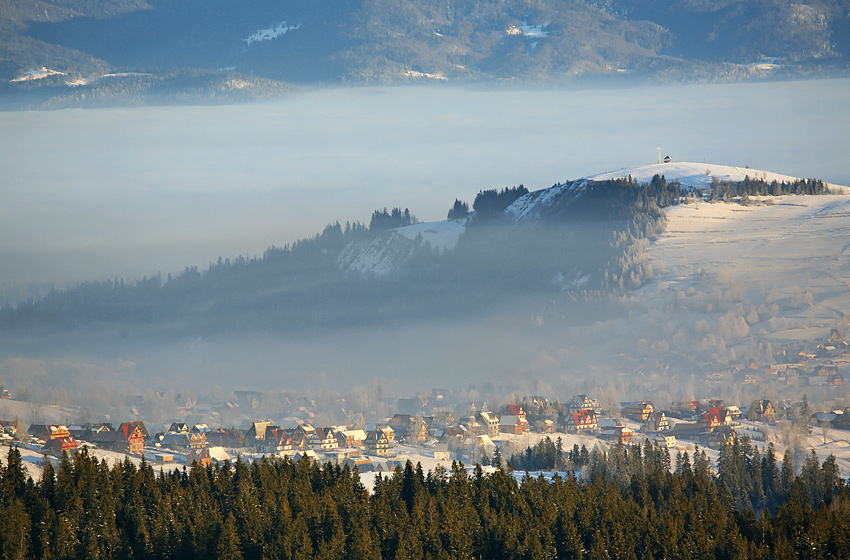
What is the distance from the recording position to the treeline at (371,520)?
403 ft

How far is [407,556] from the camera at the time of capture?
399 ft

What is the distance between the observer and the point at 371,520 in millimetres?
132375

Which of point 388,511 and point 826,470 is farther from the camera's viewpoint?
point 826,470

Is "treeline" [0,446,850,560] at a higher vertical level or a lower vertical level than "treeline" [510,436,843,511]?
higher

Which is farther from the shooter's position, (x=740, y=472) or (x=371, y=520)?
(x=740, y=472)

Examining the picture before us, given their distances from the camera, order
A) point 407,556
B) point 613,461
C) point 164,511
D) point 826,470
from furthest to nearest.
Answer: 1. point 613,461
2. point 826,470
3. point 164,511
4. point 407,556

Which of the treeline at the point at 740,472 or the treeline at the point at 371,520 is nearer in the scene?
the treeline at the point at 371,520

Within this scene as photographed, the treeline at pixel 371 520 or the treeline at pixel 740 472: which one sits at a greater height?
the treeline at pixel 371 520

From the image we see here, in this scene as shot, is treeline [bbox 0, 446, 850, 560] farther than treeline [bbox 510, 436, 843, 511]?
No

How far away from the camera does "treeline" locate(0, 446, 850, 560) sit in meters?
123

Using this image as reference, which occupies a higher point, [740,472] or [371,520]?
[371,520]

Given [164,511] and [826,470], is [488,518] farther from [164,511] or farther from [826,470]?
[826,470]

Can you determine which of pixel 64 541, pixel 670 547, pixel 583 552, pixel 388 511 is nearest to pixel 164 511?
pixel 64 541

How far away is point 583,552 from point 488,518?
1248 centimetres
